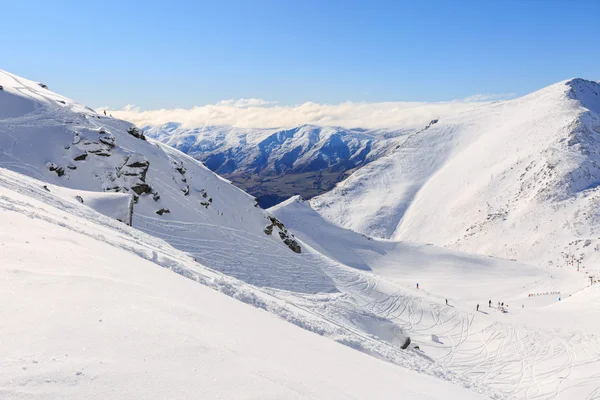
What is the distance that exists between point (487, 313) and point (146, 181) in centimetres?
4048

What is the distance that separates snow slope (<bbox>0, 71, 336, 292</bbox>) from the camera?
37.2 m

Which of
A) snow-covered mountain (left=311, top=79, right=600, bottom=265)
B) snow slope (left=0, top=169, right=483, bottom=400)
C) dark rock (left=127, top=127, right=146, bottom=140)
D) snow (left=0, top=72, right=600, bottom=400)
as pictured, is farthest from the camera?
snow-covered mountain (left=311, top=79, right=600, bottom=265)

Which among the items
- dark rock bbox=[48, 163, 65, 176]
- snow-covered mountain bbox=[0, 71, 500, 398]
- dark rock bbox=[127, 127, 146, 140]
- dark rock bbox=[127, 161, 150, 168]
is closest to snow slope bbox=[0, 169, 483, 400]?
snow-covered mountain bbox=[0, 71, 500, 398]

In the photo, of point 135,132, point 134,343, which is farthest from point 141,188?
point 134,343

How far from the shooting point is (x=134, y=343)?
620cm

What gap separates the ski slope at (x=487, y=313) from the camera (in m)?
26.4

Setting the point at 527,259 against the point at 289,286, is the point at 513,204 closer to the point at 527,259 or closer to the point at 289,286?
the point at 527,259

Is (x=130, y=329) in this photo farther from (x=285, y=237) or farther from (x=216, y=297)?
(x=285, y=237)

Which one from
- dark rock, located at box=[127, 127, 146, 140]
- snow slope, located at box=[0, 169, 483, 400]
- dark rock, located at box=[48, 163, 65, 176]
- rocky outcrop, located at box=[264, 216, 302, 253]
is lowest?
rocky outcrop, located at box=[264, 216, 302, 253]

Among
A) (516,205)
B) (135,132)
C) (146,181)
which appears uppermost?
(135,132)

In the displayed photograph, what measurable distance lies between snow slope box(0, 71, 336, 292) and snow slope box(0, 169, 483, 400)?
23.5 m

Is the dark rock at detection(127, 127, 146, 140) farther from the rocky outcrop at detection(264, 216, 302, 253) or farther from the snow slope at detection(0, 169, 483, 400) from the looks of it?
the snow slope at detection(0, 169, 483, 400)

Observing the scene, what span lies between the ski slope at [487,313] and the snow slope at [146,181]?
8.38 meters

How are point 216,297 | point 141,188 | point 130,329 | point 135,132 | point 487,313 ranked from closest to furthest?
point 130,329, point 216,297, point 487,313, point 141,188, point 135,132
